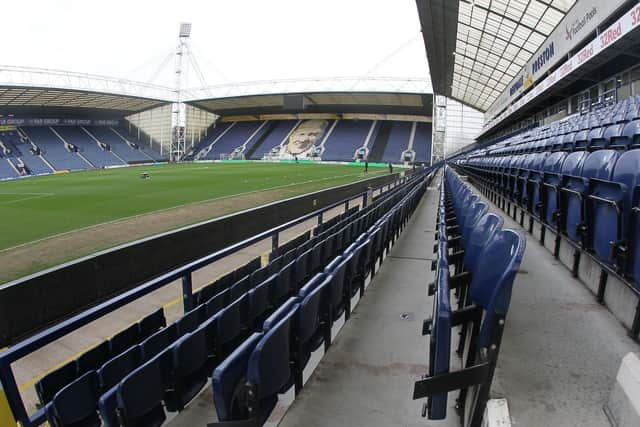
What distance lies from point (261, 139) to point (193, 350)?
56445 mm

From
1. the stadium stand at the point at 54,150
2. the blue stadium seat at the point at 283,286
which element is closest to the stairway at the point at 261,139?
the stadium stand at the point at 54,150

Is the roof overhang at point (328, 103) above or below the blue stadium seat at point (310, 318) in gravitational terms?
above

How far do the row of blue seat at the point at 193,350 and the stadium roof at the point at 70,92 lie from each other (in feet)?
136

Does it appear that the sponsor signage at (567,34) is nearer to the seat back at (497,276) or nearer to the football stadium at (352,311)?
the football stadium at (352,311)

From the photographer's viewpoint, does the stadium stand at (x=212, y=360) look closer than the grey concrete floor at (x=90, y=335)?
Yes

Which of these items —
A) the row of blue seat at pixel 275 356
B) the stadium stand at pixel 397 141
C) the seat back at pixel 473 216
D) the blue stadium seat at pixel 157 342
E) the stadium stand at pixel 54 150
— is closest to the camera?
the row of blue seat at pixel 275 356

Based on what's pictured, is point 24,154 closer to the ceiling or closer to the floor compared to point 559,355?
closer to the ceiling

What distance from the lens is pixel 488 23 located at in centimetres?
2138

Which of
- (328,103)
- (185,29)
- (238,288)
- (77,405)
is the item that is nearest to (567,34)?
(238,288)

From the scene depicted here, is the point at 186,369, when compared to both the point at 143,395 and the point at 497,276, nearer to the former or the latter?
the point at 143,395

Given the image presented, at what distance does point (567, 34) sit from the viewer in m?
16.5

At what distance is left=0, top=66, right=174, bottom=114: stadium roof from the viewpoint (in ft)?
109

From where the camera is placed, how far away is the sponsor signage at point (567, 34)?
12992 mm

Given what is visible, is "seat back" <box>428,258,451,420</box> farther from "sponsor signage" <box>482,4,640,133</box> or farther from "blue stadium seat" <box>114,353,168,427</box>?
"sponsor signage" <box>482,4,640,133</box>
